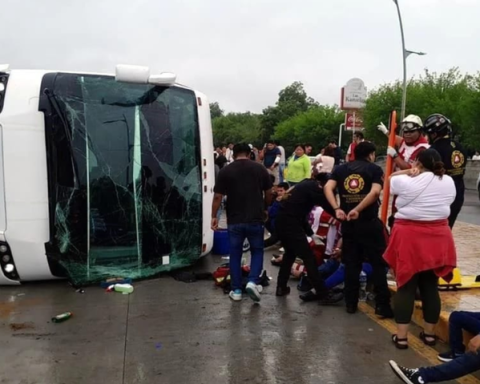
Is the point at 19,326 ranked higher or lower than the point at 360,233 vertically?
lower

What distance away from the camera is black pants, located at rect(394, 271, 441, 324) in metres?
3.98

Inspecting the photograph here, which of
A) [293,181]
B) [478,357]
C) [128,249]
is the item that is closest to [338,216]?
[478,357]

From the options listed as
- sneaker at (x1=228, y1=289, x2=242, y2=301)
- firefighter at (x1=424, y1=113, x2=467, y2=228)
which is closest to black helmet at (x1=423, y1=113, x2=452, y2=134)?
firefighter at (x1=424, y1=113, x2=467, y2=228)

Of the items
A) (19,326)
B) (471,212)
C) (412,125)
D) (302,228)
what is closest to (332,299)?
(302,228)

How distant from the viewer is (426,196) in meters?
3.88

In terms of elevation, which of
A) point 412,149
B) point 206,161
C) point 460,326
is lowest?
point 460,326

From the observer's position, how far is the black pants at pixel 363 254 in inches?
185

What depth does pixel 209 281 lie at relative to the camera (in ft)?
19.7

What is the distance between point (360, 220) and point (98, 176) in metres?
2.90

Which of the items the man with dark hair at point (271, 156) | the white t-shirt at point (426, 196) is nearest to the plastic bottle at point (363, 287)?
the white t-shirt at point (426, 196)

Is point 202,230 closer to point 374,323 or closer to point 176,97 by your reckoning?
point 176,97

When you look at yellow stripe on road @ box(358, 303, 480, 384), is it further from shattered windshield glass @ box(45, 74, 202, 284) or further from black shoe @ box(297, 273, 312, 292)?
shattered windshield glass @ box(45, 74, 202, 284)

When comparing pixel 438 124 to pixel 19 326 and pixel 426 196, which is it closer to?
pixel 426 196

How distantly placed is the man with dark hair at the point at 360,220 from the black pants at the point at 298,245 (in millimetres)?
388
